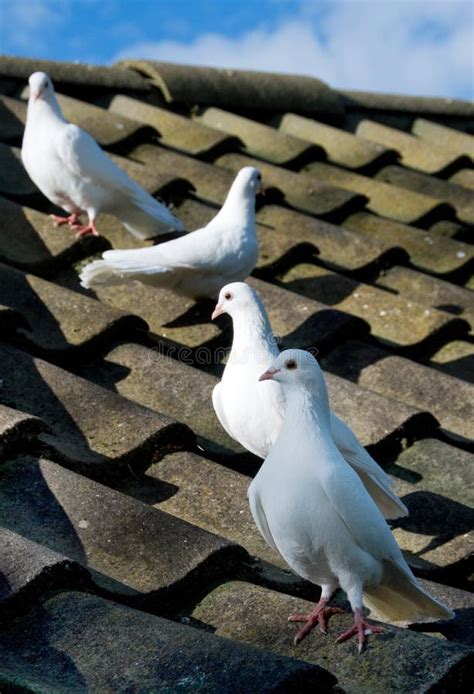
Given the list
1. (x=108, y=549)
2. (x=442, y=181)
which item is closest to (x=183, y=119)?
(x=442, y=181)

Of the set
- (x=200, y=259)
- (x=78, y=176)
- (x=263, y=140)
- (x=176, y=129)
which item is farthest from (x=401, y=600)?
(x=263, y=140)

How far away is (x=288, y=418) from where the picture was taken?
3035 millimetres

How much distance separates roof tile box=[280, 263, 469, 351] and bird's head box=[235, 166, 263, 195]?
348 millimetres

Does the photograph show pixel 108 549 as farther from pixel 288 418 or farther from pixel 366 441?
pixel 366 441

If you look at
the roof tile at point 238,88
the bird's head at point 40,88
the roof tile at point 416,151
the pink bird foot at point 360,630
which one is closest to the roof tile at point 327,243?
the bird's head at point 40,88

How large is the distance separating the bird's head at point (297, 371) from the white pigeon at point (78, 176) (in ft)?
6.39

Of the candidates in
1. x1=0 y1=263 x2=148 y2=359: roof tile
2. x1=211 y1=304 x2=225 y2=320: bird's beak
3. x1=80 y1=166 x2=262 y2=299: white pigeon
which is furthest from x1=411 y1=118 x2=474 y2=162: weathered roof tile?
x1=0 y1=263 x2=148 y2=359: roof tile

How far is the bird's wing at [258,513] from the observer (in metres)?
2.91

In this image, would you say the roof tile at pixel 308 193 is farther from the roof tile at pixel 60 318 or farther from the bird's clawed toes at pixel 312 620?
→ the bird's clawed toes at pixel 312 620

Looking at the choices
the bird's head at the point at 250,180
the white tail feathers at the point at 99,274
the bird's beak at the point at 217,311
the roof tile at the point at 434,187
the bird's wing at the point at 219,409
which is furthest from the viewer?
the roof tile at the point at 434,187

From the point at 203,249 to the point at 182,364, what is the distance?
0.93 metres

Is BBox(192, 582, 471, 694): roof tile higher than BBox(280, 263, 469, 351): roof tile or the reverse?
the reverse

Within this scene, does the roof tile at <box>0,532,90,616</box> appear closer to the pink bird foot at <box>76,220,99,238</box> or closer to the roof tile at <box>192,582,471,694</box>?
the roof tile at <box>192,582,471,694</box>

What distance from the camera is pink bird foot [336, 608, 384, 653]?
2.59 meters
